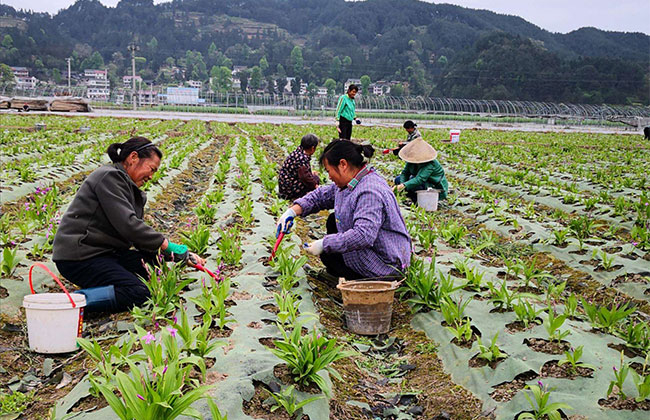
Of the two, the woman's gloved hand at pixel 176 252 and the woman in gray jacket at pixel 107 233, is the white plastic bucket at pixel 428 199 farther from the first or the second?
the woman in gray jacket at pixel 107 233

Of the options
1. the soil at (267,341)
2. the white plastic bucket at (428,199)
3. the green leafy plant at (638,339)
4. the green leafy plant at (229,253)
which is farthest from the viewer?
the white plastic bucket at (428,199)

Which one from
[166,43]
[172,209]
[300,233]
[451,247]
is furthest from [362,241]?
[166,43]

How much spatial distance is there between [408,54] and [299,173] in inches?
5729

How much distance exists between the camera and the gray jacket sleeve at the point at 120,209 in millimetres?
4527

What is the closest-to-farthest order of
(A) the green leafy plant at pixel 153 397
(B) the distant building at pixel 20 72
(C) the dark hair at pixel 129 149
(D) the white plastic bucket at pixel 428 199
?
(A) the green leafy plant at pixel 153 397
(C) the dark hair at pixel 129 149
(D) the white plastic bucket at pixel 428 199
(B) the distant building at pixel 20 72

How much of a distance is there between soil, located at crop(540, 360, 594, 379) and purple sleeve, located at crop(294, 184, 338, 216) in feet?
8.92

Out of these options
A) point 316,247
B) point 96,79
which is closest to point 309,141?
point 316,247

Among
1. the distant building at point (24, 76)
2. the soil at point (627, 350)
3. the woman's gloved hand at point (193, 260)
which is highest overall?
the distant building at point (24, 76)

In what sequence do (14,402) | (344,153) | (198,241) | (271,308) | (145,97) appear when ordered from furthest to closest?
(145,97), (198,241), (344,153), (271,308), (14,402)

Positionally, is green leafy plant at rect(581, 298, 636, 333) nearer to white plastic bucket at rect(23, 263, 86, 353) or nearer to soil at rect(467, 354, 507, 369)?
soil at rect(467, 354, 507, 369)

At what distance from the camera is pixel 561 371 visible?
3.54 meters

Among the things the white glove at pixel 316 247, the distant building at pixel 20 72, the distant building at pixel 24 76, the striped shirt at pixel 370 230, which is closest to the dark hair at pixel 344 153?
the striped shirt at pixel 370 230

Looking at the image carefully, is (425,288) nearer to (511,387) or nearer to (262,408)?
(511,387)

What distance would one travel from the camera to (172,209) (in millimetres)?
9383
